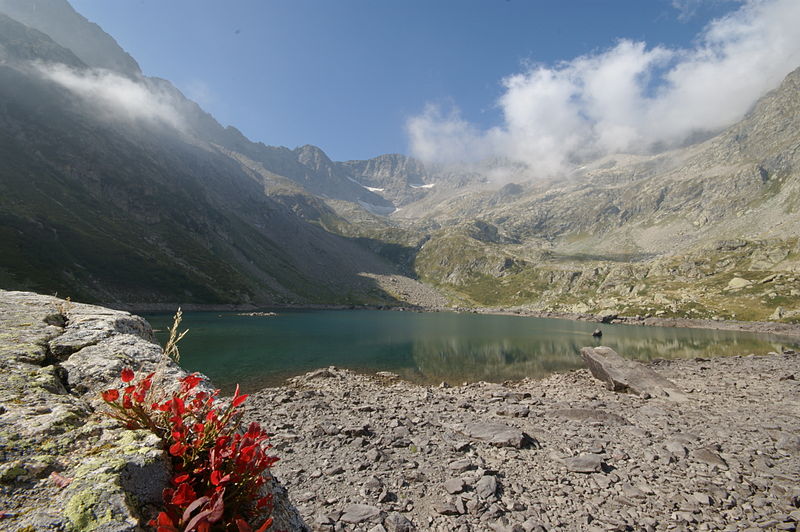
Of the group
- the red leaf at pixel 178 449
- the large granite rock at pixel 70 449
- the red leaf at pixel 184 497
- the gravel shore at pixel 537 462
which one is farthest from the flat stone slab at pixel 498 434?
the red leaf at pixel 184 497

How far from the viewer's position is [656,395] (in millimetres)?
25125

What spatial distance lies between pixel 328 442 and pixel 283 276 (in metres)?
173

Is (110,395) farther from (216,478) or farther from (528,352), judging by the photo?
(528,352)

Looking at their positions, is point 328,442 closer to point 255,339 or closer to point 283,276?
point 255,339

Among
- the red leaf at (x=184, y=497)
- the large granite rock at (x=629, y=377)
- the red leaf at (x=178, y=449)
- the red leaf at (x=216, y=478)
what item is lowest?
the large granite rock at (x=629, y=377)

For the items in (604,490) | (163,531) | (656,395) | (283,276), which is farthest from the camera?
(283,276)

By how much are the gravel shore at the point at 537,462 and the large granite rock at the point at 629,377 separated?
146 centimetres

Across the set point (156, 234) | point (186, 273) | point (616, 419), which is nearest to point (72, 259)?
point (186, 273)

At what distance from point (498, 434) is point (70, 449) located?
15.7 m

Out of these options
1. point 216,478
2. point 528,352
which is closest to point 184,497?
point 216,478

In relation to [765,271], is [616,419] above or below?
below

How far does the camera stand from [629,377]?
2834 cm

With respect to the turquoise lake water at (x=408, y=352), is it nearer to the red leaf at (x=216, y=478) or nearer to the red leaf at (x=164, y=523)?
the red leaf at (x=216, y=478)

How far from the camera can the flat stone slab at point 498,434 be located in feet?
48.0
